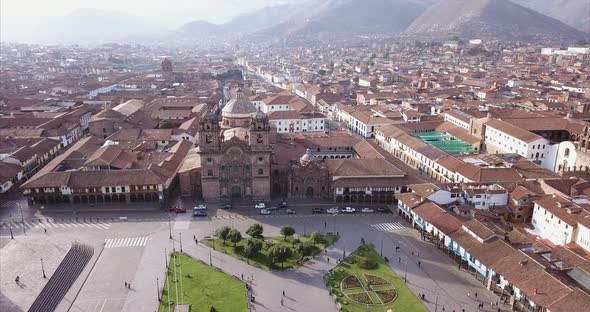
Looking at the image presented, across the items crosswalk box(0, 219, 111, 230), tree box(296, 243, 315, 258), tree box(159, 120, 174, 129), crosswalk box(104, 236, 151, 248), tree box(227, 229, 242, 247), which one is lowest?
crosswalk box(104, 236, 151, 248)

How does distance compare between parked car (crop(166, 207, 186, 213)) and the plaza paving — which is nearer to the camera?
the plaza paving

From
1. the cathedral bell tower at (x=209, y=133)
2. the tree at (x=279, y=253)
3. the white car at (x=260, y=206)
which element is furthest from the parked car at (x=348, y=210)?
Answer: the cathedral bell tower at (x=209, y=133)

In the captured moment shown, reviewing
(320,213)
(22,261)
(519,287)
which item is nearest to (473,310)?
(519,287)

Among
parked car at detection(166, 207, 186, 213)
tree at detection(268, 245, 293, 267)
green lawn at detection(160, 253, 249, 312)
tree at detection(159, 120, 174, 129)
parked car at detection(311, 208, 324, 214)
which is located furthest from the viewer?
tree at detection(159, 120, 174, 129)

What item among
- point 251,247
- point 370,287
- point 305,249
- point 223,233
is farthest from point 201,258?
point 370,287

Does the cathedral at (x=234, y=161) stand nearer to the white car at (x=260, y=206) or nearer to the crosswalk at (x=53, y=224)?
the white car at (x=260, y=206)

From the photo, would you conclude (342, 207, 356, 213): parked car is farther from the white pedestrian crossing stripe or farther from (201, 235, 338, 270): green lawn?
(201, 235, 338, 270): green lawn

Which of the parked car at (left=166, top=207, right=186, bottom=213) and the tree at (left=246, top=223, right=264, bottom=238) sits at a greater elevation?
the tree at (left=246, top=223, right=264, bottom=238)

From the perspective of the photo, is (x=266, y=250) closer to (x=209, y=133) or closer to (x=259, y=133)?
(x=259, y=133)

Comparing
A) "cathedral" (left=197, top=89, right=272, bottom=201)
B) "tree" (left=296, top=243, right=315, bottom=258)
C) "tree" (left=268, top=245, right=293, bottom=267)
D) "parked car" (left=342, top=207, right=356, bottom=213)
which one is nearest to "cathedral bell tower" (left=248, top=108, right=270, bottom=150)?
"cathedral" (left=197, top=89, right=272, bottom=201)
